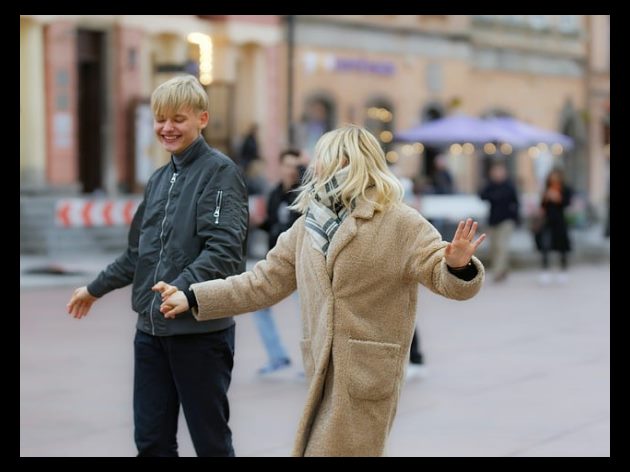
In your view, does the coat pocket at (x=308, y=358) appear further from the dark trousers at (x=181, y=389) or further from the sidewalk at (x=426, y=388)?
the sidewalk at (x=426, y=388)

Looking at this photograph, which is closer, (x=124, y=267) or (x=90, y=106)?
(x=124, y=267)

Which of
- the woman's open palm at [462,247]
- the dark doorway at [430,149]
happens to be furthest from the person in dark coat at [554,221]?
the woman's open palm at [462,247]

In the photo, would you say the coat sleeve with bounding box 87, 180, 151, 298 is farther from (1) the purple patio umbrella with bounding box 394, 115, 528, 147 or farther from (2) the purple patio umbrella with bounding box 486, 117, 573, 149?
(2) the purple patio umbrella with bounding box 486, 117, 573, 149

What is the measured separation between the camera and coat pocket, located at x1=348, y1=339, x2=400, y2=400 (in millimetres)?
5534

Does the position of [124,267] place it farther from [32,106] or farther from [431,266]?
[32,106]

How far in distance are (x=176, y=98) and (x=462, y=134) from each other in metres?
23.8

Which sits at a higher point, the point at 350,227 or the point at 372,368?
the point at 350,227

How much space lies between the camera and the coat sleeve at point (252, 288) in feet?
19.1

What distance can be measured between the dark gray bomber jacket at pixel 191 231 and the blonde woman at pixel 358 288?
0.62m

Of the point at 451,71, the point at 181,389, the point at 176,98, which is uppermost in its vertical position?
the point at 451,71

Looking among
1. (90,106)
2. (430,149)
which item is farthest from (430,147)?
(90,106)

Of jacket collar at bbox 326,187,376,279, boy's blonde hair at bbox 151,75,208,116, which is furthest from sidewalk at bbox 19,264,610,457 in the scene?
jacket collar at bbox 326,187,376,279

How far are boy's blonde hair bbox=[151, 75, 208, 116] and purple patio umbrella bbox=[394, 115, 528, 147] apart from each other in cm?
2352

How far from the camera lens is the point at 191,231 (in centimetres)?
620
